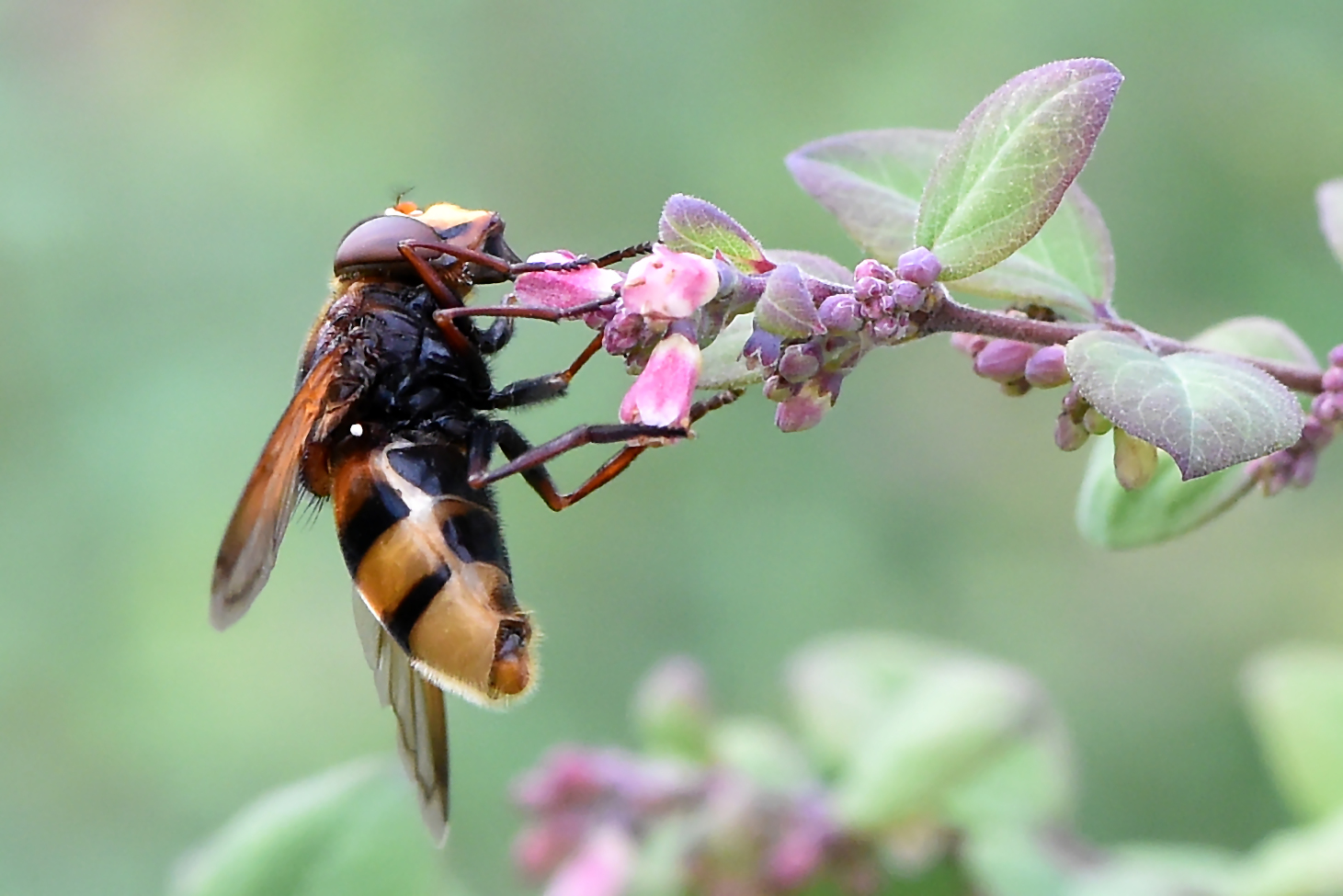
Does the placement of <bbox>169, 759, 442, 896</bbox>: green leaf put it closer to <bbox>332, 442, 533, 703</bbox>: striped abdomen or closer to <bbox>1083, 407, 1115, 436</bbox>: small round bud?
<bbox>332, 442, 533, 703</bbox>: striped abdomen

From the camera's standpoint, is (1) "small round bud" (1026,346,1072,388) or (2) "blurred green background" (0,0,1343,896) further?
(2) "blurred green background" (0,0,1343,896)

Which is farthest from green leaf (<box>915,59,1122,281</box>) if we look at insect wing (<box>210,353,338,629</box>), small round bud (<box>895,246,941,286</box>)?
insect wing (<box>210,353,338,629</box>)

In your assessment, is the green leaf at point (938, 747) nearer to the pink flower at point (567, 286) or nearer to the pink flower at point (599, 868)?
the pink flower at point (599, 868)

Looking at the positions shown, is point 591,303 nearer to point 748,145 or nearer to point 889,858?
point 889,858

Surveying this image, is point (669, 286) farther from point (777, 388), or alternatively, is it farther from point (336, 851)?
point (336, 851)

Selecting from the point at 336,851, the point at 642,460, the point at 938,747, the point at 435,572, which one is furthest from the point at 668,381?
the point at 642,460

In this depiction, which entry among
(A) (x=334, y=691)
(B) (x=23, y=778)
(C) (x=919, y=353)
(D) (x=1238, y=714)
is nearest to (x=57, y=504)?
(B) (x=23, y=778)
